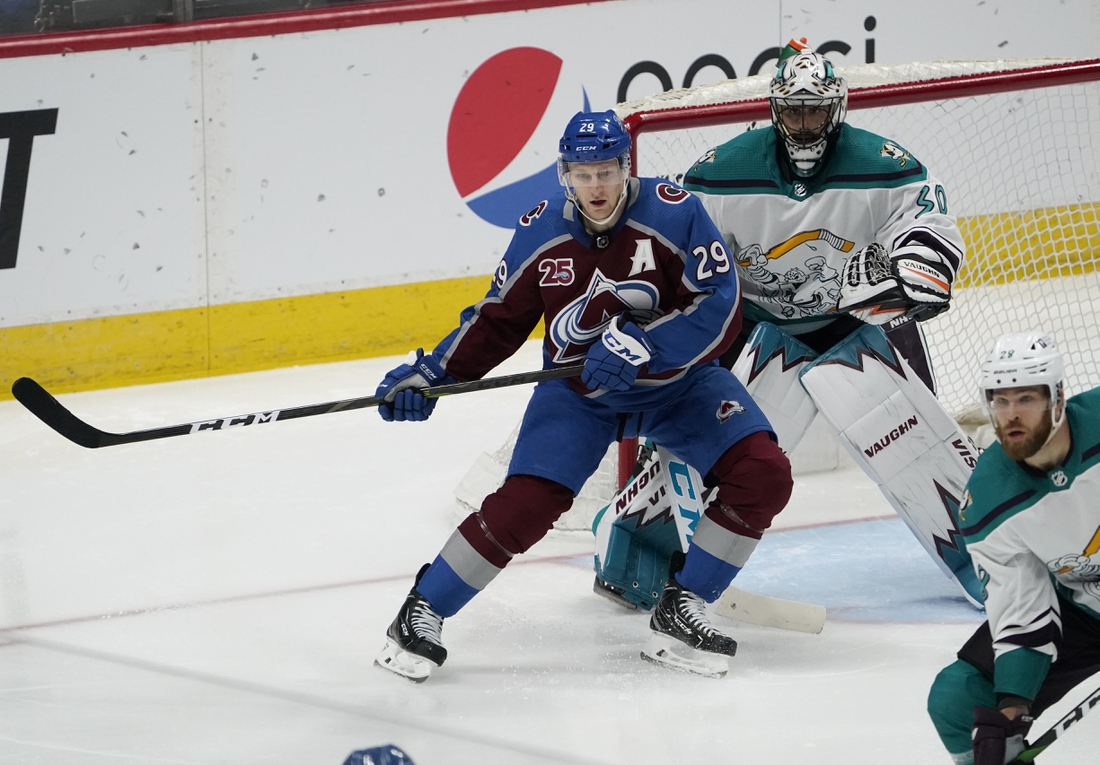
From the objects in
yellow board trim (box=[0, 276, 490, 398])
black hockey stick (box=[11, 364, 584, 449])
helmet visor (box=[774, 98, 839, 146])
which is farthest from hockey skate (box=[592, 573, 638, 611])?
yellow board trim (box=[0, 276, 490, 398])

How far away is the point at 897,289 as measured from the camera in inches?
129

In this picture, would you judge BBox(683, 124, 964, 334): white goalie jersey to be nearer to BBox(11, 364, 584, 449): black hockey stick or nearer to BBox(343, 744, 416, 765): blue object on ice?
BBox(11, 364, 584, 449): black hockey stick

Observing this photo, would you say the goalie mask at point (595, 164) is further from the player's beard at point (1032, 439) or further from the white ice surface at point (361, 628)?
the player's beard at point (1032, 439)

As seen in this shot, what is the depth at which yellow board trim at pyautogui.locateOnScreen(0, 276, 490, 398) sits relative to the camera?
514 centimetres

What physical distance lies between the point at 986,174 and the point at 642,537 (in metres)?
2.88

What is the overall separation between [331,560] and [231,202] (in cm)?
182

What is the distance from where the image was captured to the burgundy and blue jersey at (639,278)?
3.12 metres

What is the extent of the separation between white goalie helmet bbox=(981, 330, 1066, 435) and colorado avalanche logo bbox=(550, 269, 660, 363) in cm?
103

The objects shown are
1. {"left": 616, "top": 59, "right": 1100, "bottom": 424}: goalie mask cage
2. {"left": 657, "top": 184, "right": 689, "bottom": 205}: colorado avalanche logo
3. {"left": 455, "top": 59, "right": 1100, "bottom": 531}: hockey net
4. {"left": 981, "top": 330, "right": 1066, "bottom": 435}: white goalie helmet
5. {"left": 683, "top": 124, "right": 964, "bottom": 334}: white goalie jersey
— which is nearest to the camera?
{"left": 981, "top": 330, "right": 1066, "bottom": 435}: white goalie helmet

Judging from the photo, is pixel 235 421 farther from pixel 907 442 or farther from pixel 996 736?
pixel 996 736

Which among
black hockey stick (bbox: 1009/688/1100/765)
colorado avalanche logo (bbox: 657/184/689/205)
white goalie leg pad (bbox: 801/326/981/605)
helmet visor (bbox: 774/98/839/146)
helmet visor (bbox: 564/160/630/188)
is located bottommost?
black hockey stick (bbox: 1009/688/1100/765)

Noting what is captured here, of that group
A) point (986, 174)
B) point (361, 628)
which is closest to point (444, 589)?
point (361, 628)

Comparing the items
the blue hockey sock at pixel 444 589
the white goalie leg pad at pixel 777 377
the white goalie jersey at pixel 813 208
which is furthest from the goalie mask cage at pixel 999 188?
the blue hockey sock at pixel 444 589

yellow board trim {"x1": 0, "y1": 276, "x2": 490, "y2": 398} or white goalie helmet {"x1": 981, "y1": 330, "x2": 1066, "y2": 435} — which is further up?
white goalie helmet {"x1": 981, "y1": 330, "x2": 1066, "y2": 435}
